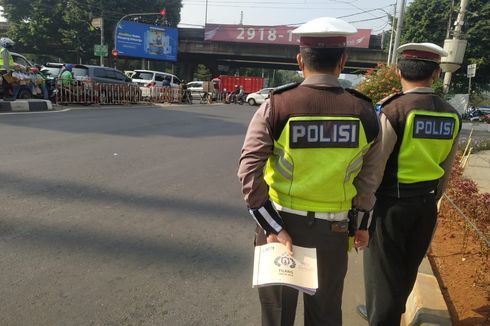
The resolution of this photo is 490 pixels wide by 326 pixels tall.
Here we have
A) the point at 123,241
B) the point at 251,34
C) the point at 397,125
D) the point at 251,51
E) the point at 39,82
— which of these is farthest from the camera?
the point at 251,51

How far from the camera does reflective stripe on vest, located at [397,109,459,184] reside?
2311 millimetres

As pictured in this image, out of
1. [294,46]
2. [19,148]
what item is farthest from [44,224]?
[294,46]

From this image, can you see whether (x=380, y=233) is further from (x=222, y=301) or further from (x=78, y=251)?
(x=78, y=251)

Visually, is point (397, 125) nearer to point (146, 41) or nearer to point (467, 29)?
point (467, 29)

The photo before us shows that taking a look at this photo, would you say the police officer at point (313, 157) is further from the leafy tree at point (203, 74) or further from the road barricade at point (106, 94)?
the leafy tree at point (203, 74)

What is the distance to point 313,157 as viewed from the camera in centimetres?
184

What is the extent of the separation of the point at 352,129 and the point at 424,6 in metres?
34.7

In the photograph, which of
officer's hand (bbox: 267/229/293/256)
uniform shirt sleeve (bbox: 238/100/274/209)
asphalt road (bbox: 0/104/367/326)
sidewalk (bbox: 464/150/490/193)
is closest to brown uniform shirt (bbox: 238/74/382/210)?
uniform shirt sleeve (bbox: 238/100/274/209)

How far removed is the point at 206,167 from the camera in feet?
22.6

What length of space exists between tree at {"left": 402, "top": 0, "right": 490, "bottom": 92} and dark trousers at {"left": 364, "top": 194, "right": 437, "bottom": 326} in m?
30.2

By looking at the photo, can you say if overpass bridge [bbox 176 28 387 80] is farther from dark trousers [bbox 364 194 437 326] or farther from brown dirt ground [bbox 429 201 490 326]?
dark trousers [bbox 364 194 437 326]

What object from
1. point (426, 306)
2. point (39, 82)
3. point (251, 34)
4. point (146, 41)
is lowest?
point (426, 306)

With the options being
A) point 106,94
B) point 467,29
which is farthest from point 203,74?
point 106,94

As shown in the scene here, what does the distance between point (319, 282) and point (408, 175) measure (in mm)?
849
